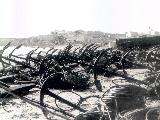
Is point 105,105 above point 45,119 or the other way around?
above

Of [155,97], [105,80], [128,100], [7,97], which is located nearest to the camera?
[128,100]

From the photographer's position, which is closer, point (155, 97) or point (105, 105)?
point (105, 105)

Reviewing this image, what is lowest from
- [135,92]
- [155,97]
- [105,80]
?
[105,80]

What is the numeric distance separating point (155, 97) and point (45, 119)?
2764 millimetres

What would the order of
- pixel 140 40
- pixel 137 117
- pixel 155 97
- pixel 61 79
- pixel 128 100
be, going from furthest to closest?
1. pixel 140 40
2. pixel 61 79
3. pixel 155 97
4. pixel 128 100
5. pixel 137 117

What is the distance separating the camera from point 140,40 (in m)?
23.3

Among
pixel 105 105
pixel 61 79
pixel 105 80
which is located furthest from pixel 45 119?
pixel 105 80

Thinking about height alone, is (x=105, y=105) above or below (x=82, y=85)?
above

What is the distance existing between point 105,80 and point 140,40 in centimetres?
1081

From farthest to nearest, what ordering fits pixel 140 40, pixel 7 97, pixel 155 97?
pixel 140 40, pixel 7 97, pixel 155 97

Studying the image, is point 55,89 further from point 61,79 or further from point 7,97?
point 7,97

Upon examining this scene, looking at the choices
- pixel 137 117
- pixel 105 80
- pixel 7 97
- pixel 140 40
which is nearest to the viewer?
pixel 137 117

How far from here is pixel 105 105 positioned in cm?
516

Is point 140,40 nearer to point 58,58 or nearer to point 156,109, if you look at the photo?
point 58,58
